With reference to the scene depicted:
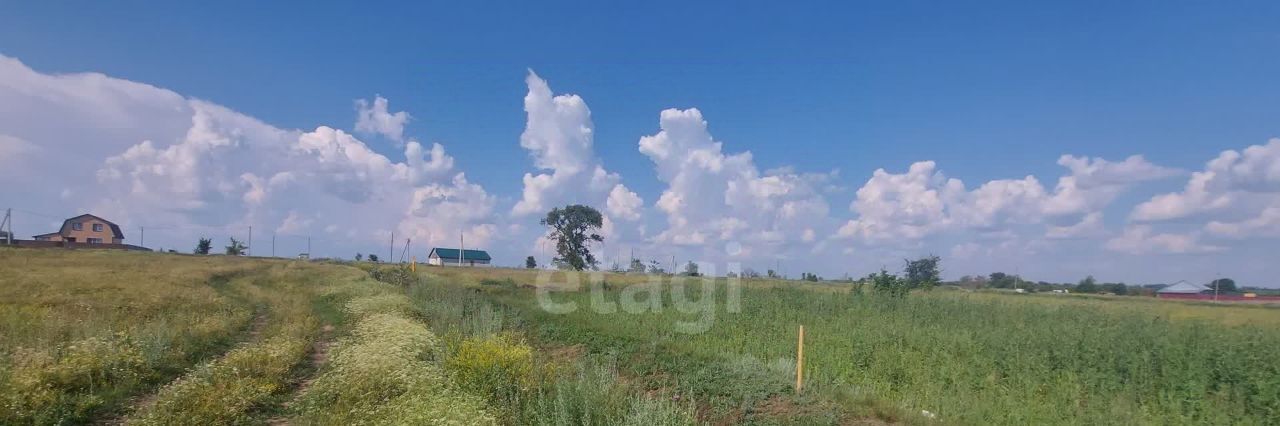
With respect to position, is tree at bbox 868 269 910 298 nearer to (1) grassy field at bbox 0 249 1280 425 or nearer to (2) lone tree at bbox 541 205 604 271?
(1) grassy field at bbox 0 249 1280 425

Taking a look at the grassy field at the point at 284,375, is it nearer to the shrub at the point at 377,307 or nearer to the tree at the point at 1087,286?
the shrub at the point at 377,307

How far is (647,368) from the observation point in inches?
399

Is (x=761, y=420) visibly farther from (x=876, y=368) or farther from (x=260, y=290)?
(x=260, y=290)

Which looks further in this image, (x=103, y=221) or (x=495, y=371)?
(x=103, y=221)

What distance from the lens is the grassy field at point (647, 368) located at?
6707mm

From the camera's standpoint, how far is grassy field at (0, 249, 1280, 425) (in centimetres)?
671

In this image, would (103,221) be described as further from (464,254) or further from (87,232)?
(464,254)

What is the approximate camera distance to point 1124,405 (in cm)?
758

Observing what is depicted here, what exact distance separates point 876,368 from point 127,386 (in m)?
11.2

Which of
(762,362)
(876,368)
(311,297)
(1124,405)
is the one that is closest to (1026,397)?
(1124,405)

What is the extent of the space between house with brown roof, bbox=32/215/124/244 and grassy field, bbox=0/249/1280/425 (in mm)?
67391

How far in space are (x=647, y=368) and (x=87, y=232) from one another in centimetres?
8434

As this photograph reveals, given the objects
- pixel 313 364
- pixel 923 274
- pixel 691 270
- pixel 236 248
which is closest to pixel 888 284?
pixel 923 274

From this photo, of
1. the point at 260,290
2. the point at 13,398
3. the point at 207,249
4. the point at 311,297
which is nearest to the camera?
the point at 13,398
